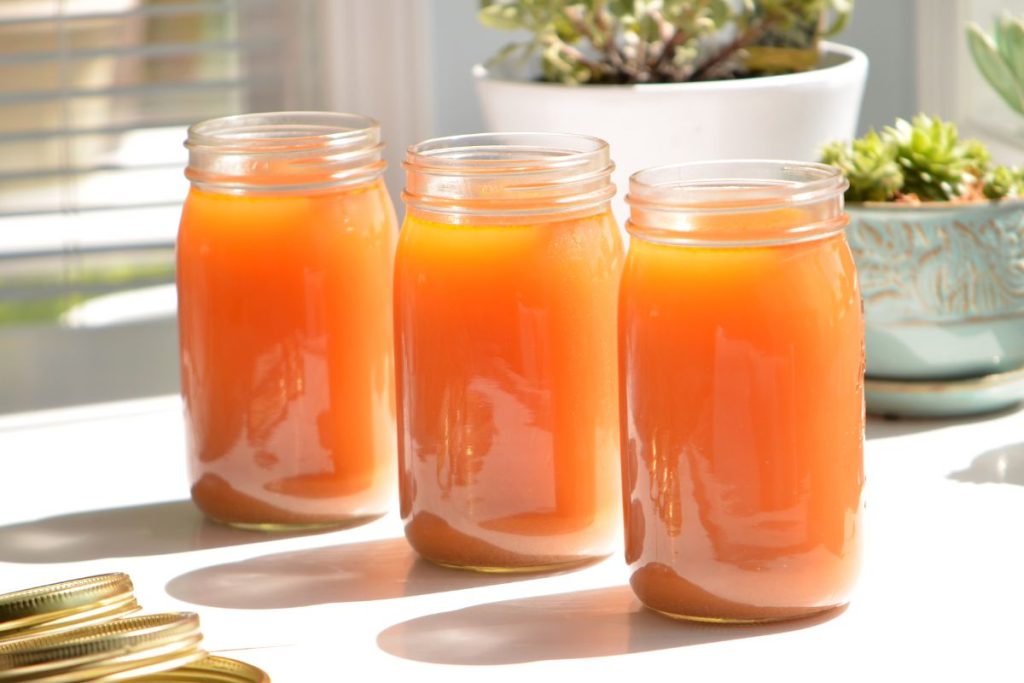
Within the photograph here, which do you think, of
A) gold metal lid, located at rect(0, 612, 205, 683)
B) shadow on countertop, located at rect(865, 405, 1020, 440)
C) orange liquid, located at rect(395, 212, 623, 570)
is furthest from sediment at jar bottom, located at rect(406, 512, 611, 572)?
shadow on countertop, located at rect(865, 405, 1020, 440)

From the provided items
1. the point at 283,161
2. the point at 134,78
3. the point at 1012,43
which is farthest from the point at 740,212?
the point at 134,78

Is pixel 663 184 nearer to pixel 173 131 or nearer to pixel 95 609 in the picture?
pixel 95 609

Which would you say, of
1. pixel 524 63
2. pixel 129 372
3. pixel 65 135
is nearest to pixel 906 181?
pixel 524 63

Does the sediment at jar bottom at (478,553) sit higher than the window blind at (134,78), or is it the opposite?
the window blind at (134,78)

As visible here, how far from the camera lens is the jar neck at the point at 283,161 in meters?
0.85

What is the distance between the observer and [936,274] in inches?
40.6

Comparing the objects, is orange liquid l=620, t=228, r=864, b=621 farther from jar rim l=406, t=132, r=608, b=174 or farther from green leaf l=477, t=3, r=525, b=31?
green leaf l=477, t=3, r=525, b=31

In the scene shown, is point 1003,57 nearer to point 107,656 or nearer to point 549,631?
point 549,631

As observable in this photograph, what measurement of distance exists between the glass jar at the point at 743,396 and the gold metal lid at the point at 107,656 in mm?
227

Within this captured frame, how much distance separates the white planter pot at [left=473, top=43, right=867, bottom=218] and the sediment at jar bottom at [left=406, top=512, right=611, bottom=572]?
17.7 inches

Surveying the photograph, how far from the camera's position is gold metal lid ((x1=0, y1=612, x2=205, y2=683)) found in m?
0.60

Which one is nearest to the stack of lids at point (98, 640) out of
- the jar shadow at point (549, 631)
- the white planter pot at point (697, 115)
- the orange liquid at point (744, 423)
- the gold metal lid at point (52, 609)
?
the gold metal lid at point (52, 609)

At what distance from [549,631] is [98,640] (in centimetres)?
21

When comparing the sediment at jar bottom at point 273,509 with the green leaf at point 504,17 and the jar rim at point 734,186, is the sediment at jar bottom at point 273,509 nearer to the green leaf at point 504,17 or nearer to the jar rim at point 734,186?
the jar rim at point 734,186
